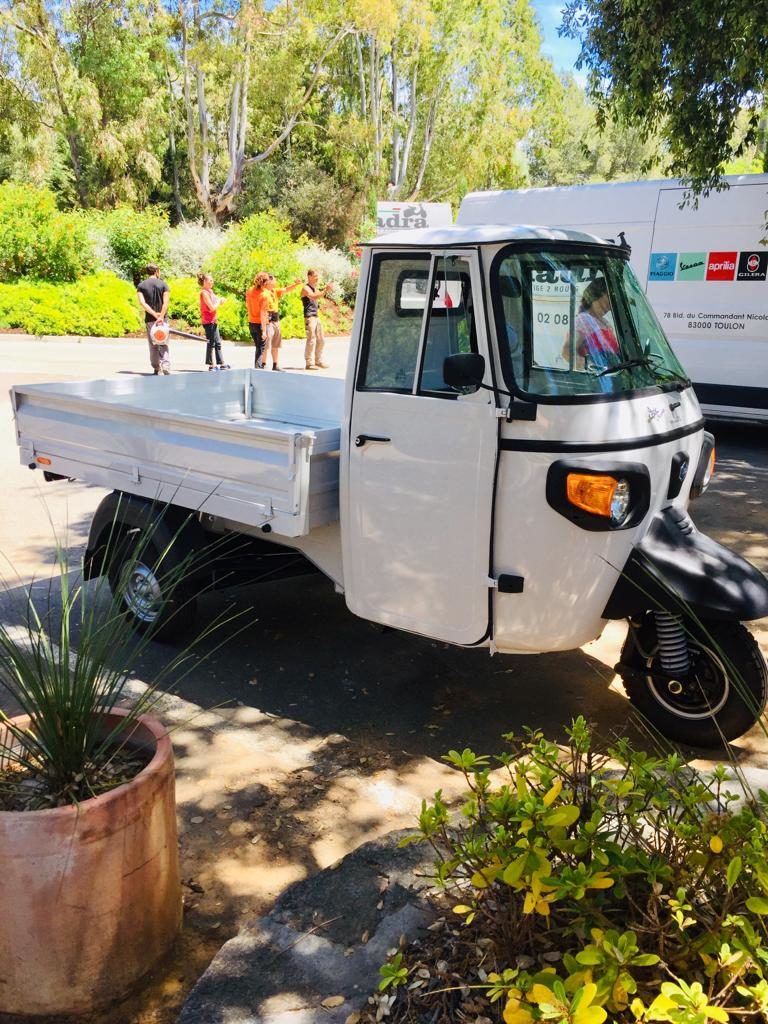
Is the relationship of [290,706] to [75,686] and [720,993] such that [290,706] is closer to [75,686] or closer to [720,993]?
[75,686]

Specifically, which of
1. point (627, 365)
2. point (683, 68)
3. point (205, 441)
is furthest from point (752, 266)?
point (205, 441)

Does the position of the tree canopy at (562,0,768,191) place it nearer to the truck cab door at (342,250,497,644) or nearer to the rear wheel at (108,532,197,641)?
the truck cab door at (342,250,497,644)

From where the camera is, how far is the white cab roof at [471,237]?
4062mm

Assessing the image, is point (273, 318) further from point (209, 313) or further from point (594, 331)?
point (594, 331)

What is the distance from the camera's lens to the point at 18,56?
110 ft

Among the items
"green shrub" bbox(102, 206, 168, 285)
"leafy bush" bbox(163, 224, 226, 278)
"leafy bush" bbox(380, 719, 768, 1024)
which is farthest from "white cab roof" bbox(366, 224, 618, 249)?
"leafy bush" bbox(163, 224, 226, 278)

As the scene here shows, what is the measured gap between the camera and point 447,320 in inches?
165

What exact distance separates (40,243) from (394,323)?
2068 cm

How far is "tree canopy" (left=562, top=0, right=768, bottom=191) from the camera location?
732 centimetres

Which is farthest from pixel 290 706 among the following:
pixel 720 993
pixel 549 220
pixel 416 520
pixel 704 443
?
pixel 549 220

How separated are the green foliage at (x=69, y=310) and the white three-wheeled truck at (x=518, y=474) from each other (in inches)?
664

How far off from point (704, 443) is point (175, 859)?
3409 millimetres

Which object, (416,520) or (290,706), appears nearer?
(416,520)

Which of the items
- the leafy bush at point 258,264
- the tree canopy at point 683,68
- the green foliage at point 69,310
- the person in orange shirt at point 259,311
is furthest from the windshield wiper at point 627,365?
the leafy bush at point 258,264
